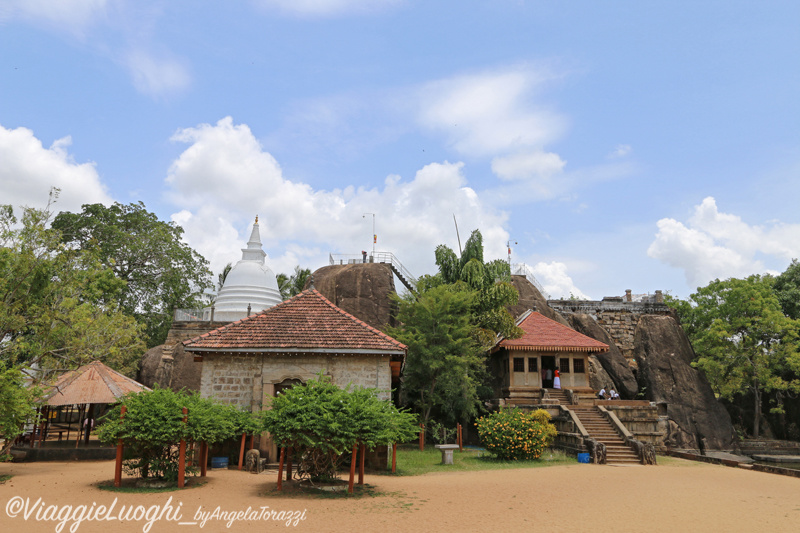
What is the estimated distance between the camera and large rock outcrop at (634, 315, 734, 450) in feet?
86.0

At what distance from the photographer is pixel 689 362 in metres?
29.0

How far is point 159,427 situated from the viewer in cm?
977

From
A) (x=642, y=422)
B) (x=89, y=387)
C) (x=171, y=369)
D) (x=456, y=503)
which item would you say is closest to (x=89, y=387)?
(x=89, y=387)

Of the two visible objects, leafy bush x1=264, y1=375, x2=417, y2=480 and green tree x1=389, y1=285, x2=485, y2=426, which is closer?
leafy bush x1=264, y1=375, x2=417, y2=480

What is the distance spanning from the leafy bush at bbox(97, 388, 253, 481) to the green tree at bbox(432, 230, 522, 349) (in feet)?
48.6

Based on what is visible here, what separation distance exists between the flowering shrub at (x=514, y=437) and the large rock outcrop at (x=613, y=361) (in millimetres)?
12428

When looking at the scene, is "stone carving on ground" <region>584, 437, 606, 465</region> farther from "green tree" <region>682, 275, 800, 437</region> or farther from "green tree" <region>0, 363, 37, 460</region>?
"green tree" <region>0, 363, 37, 460</region>

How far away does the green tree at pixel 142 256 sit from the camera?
1225 inches

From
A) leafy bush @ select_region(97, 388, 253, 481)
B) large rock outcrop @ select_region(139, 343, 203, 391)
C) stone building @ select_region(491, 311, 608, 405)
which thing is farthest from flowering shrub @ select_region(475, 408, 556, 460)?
large rock outcrop @ select_region(139, 343, 203, 391)

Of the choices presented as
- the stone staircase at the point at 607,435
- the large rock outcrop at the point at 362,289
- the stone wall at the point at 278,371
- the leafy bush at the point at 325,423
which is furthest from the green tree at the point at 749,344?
the leafy bush at the point at 325,423

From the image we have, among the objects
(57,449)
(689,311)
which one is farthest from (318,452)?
(689,311)

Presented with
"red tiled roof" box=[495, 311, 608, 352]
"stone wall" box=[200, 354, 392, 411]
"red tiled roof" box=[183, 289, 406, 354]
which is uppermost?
"red tiled roof" box=[495, 311, 608, 352]

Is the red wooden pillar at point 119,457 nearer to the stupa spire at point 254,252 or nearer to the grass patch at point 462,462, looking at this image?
the grass patch at point 462,462

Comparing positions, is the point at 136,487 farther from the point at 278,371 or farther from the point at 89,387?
the point at 89,387
